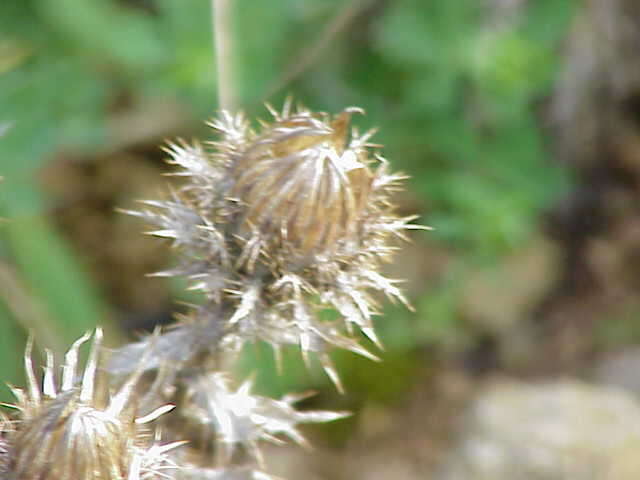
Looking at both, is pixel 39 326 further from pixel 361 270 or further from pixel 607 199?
pixel 607 199

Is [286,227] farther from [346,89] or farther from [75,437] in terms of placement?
[346,89]

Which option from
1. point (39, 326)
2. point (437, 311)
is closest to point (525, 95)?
point (437, 311)

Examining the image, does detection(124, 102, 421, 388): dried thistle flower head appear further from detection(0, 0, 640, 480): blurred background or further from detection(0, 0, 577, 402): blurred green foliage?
detection(0, 0, 577, 402): blurred green foliage

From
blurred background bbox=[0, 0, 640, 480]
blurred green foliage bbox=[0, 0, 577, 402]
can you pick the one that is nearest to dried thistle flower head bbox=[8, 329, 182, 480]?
blurred background bbox=[0, 0, 640, 480]

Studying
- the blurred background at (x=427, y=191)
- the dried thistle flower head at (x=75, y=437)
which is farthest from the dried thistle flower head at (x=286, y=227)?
the blurred background at (x=427, y=191)

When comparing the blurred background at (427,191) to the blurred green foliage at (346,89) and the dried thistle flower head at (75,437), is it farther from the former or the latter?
the dried thistle flower head at (75,437)

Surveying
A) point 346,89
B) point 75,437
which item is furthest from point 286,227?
point 346,89
